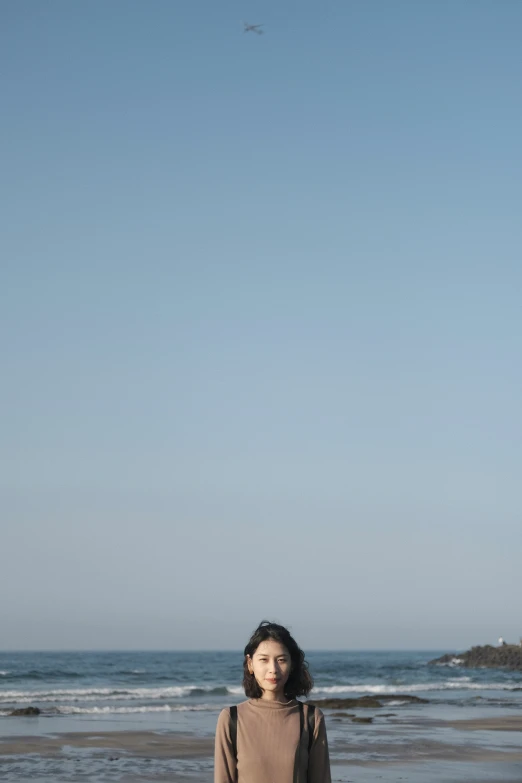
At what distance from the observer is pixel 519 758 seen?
52.4ft

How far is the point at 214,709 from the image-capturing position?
30.9 m

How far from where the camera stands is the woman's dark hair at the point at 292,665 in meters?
3.93

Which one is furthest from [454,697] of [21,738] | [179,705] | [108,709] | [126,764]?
[126,764]

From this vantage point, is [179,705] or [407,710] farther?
[179,705]

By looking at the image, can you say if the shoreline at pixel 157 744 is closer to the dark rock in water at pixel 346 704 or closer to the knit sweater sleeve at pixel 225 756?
the dark rock in water at pixel 346 704

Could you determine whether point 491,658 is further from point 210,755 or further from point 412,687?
point 210,755

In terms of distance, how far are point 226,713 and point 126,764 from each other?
41.1ft

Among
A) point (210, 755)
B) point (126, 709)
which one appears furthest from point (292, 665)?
point (126, 709)

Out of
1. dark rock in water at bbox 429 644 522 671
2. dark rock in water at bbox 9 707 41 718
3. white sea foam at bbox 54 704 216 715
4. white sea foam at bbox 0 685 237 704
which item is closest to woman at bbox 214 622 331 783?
dark rock in water at bbox 9 707 41 718

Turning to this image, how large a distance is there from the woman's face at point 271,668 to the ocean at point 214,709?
10.6 meters

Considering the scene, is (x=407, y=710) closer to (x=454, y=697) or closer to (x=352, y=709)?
(x=352, y=709)

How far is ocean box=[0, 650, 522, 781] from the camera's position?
15344mm

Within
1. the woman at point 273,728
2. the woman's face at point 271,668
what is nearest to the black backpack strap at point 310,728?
the woman at point 273,728

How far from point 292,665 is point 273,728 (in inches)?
10.5
